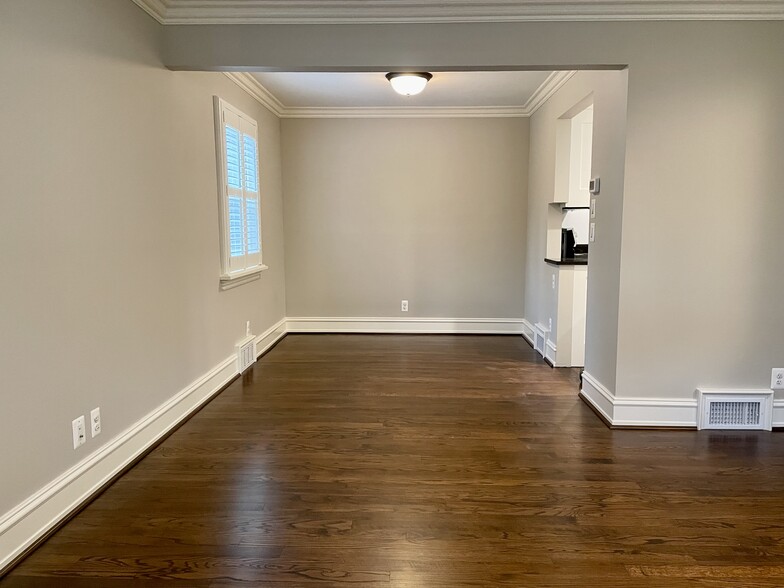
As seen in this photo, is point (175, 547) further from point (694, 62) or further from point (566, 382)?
point (694, 62)

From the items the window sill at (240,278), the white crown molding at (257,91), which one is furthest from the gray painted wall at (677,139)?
the window sill at (240,278)

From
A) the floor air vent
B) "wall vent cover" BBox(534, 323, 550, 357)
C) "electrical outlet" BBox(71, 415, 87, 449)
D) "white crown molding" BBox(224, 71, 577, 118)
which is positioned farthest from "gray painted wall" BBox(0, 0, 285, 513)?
the floor air vent

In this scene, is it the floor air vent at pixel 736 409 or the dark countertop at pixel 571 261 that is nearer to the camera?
the floor air vent at pixel 736 409

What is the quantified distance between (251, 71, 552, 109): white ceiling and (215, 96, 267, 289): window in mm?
568

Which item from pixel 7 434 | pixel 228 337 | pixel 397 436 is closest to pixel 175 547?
pixel 7 434

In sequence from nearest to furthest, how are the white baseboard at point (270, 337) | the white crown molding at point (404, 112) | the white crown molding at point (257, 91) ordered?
the white crown molding at point (257, 91) < the white baseboard at point (270, 337) < the white crown molding at point (404, 112)

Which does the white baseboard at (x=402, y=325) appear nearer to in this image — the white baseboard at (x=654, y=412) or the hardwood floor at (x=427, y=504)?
the hardwood floor at (x=427, y=504)

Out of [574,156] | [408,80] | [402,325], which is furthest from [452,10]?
[402,325]

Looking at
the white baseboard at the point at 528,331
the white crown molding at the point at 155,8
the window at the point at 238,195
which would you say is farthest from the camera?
the white baseboard at the point at 528,331

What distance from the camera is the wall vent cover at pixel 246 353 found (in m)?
4.38

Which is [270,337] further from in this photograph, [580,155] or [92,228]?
[580,155]

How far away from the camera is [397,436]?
10.1 ft

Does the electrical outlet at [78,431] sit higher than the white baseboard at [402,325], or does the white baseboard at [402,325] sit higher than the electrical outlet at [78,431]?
the electrical outlet at [78,431]

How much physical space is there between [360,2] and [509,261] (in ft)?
12.0
